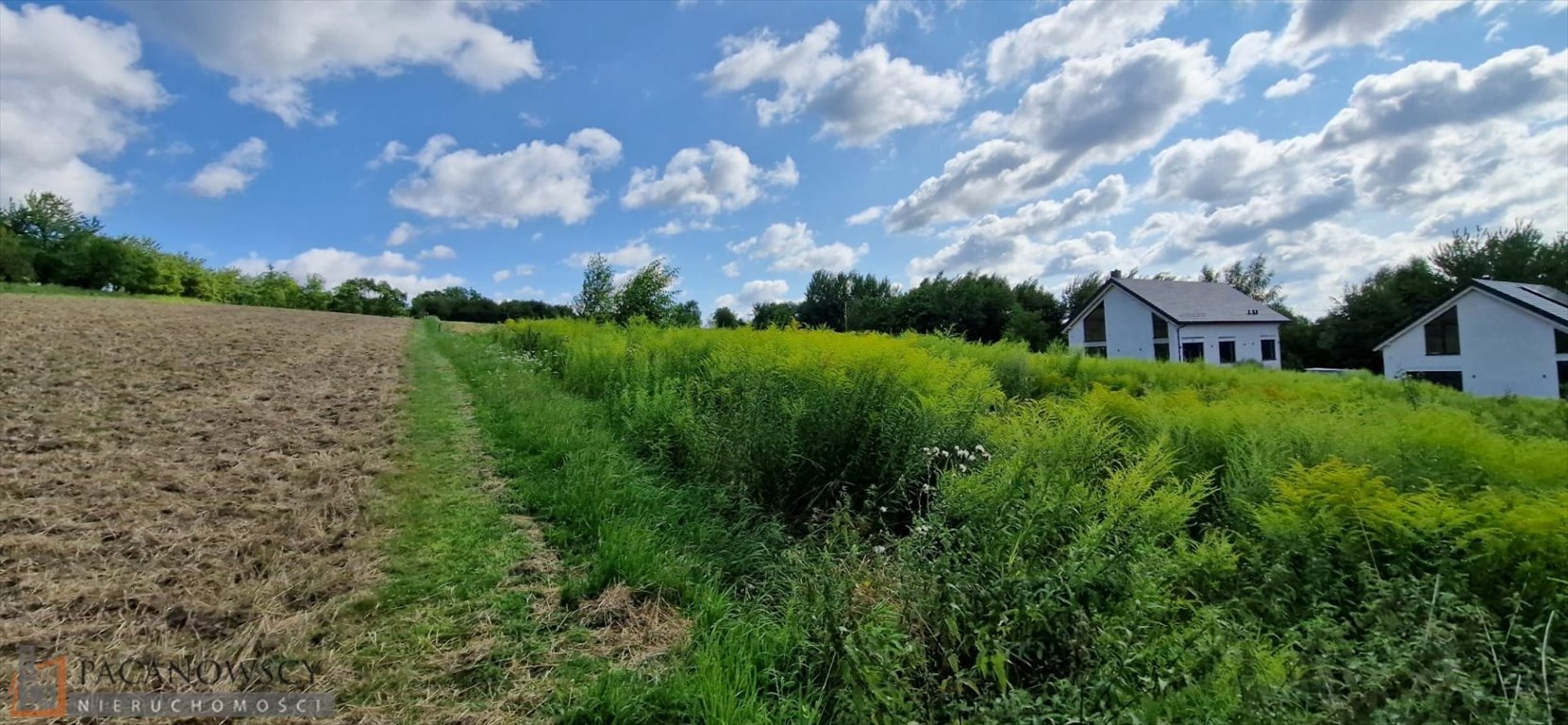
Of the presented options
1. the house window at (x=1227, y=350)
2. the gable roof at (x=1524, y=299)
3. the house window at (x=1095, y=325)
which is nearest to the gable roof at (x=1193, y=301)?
the house window at (x=1095, y=325)

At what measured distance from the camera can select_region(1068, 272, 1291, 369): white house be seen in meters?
29.0

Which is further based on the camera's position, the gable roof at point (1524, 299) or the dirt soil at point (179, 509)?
the gable roof at point (1524, 299)

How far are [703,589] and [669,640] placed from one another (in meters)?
0.40

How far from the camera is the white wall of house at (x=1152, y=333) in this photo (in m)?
29.0

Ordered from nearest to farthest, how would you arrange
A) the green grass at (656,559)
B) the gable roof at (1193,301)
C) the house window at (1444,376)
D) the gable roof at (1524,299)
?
the green grass at (656,559), the gable roof at (1524,299), the house window at (1444,376), the gable roof at (1193,301)

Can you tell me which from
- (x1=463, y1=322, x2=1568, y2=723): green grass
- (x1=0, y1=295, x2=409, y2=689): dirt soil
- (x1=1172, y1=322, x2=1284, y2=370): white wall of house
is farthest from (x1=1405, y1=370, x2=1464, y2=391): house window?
(x1=0, y1=295, x2=409, y2=689): dirt soil

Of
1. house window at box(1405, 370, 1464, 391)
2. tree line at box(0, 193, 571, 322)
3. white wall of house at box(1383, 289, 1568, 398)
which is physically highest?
tree line at box(0, 193, 571, 322)

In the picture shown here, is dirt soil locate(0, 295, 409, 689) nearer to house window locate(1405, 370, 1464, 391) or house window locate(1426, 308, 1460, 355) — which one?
house window locate(1405, 370, 1464, 391)

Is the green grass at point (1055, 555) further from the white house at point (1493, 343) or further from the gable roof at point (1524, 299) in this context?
the gable roof at point (1524, 299)

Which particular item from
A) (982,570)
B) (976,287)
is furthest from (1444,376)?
(982,570)

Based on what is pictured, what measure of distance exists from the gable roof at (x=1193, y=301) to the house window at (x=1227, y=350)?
3.82 ft

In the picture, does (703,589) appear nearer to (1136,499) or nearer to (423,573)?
(423,573)

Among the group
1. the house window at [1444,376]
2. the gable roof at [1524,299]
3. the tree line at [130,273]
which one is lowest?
the house window at [1444,376]

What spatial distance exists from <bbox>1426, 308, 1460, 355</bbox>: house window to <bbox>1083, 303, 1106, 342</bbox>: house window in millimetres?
12843
